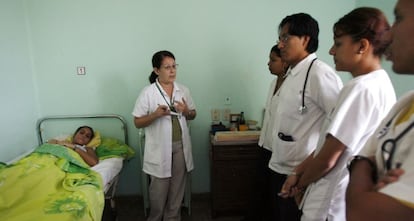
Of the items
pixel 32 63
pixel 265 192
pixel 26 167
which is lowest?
pixel 265 192

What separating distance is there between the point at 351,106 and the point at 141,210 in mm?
2382

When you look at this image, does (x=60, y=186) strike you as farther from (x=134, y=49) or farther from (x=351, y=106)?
(x=351, y=106)

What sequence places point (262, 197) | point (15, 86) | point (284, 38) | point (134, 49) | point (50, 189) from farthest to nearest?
point (134, 49) → point (15, 86) → point (262, 197) → point (50, 189) → point (284, 38)

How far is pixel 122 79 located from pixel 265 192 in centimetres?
173

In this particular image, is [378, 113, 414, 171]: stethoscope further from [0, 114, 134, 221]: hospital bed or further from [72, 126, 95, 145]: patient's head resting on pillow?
[72, 126, 95, 145]: patient's head resting on pillow

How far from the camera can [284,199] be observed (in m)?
1.50

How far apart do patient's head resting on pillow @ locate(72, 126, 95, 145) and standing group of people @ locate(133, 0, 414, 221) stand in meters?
1.65

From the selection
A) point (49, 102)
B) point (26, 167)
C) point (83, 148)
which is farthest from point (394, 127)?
point (49, 102)

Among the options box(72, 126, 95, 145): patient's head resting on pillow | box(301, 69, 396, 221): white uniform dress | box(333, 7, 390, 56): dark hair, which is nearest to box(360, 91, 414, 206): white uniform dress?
box(301, 69, 396, 221): white uniform dress

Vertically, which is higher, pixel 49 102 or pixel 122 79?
pixel 122 79

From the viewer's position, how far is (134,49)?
105 inches

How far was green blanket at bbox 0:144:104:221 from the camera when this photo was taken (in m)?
1.48

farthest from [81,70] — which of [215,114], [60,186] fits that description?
[215,114]

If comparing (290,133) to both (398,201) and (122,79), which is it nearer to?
(398,201)
